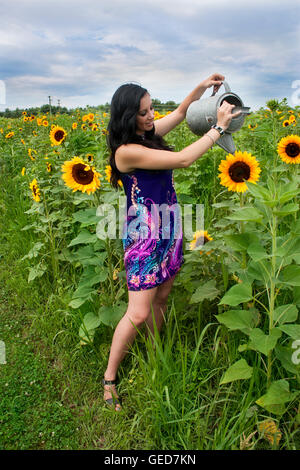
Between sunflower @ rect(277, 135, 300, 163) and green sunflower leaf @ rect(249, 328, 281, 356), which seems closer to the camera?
green sunflower leaf @ rect(249, 328, 281, 356)

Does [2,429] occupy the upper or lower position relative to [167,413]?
lower

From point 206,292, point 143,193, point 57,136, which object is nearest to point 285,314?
point 206,292

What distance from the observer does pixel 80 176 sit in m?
2.40

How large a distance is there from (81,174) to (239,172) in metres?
0.96

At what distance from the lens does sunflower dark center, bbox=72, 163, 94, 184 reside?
2.38 m

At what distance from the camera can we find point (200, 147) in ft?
6.37

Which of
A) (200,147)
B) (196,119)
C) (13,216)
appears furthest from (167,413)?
(13,216)

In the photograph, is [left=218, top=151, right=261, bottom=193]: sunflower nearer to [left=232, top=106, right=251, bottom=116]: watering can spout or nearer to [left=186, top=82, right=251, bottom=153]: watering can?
[left=186, top=82, right=251, bottom=153]: watering can

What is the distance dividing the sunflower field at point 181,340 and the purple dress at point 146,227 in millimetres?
254

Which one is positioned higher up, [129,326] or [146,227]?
[146,227]

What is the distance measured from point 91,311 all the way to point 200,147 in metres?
1.44

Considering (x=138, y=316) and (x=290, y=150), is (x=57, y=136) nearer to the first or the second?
(x=290, y=150)

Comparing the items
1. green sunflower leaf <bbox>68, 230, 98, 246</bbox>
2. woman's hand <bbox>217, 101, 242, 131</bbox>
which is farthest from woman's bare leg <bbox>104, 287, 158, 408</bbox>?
woman's hand <bbox>217, 101, 242, 131</bbox>

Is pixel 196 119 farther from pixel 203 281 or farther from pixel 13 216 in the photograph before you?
pixel 13 216
